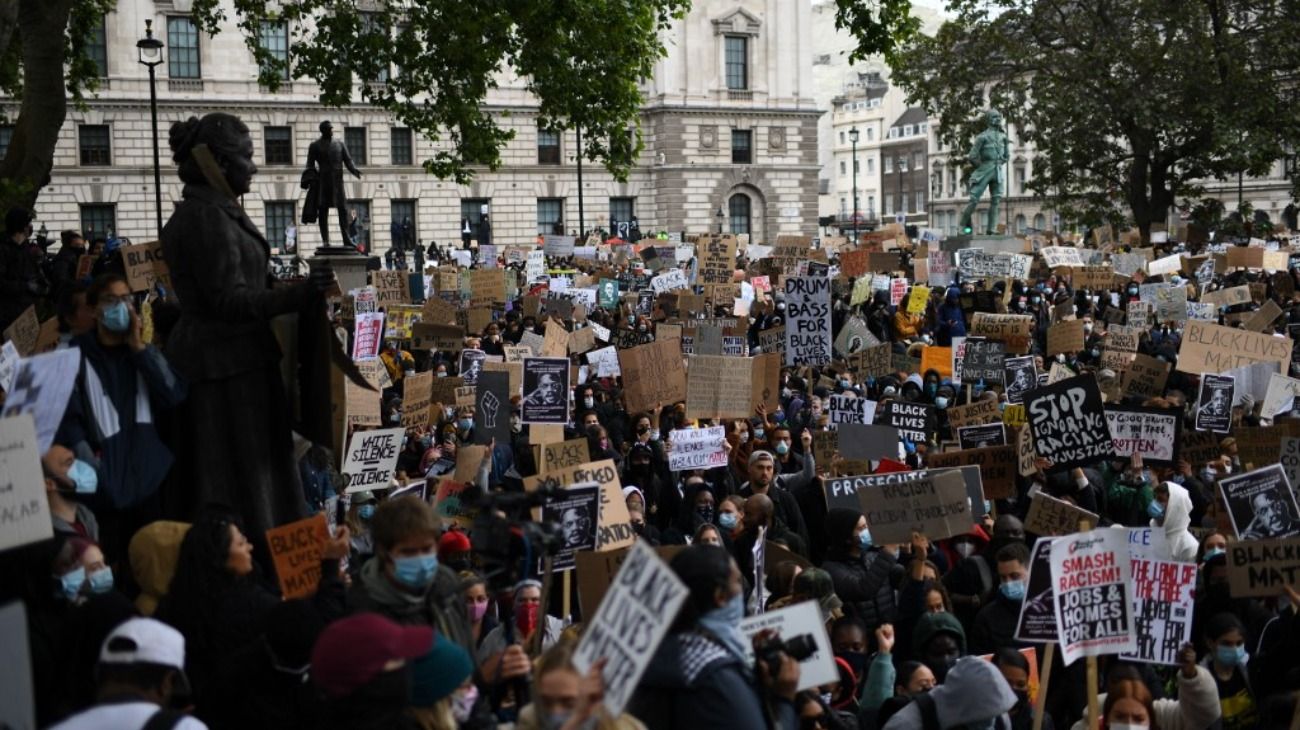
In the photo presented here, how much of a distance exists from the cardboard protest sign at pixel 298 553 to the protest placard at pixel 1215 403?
8.35m

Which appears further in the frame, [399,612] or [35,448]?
[35,448]

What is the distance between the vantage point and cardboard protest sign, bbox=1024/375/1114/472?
9719 mm

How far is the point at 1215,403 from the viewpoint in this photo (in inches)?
478

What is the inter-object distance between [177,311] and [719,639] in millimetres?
3511

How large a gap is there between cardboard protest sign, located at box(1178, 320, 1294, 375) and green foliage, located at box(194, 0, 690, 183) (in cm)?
794

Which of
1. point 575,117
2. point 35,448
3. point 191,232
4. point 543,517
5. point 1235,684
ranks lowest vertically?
point 1235,684

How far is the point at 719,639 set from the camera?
4.24 metres

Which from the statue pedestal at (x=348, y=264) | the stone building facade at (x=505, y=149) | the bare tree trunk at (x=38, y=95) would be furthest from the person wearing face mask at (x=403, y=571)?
the stone building facade at (x=505, y=149)

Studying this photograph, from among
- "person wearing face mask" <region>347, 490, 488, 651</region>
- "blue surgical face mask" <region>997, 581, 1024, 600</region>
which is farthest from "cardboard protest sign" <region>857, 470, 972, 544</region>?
"person wearing face mask" <region>347, 490, 488, 651</region>

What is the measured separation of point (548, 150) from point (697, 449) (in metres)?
54.9

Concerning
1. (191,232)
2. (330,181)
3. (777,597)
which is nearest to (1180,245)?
(330,181)

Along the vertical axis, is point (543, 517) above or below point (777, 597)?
above

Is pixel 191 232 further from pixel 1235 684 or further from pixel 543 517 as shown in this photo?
Answer: pixel 1235 684

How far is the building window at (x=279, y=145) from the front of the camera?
58.4 m
